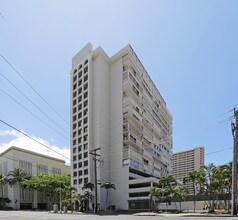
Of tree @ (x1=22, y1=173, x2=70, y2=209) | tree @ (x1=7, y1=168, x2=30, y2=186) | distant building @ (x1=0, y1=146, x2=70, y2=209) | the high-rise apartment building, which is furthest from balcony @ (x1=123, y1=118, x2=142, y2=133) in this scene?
distant building @ (x1=0, y1=146, x2=70, y2=209)

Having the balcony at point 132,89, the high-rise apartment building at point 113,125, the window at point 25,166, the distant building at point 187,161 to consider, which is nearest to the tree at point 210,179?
the high-rise apartment building at point 113,125

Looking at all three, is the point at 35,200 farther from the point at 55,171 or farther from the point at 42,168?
the point at 55,171

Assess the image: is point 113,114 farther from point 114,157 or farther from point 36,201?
point 36,201

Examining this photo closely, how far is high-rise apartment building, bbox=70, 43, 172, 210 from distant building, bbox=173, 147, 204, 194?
33031 millimetres

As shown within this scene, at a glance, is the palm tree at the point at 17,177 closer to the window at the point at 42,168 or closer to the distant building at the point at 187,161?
the window at the point at 42,168

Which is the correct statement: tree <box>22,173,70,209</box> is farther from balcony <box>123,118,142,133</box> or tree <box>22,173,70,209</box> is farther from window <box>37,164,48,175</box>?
balcony <box>123,118,142,133</box>

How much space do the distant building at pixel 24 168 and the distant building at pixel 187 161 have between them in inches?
1971

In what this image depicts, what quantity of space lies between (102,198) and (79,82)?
3179cm

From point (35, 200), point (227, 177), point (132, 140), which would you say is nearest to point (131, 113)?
point (132, 140)

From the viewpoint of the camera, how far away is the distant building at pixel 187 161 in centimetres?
11119

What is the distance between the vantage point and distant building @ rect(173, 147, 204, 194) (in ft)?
365

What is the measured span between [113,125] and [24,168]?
1658 inches

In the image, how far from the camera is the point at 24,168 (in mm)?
97438

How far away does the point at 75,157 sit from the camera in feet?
243
